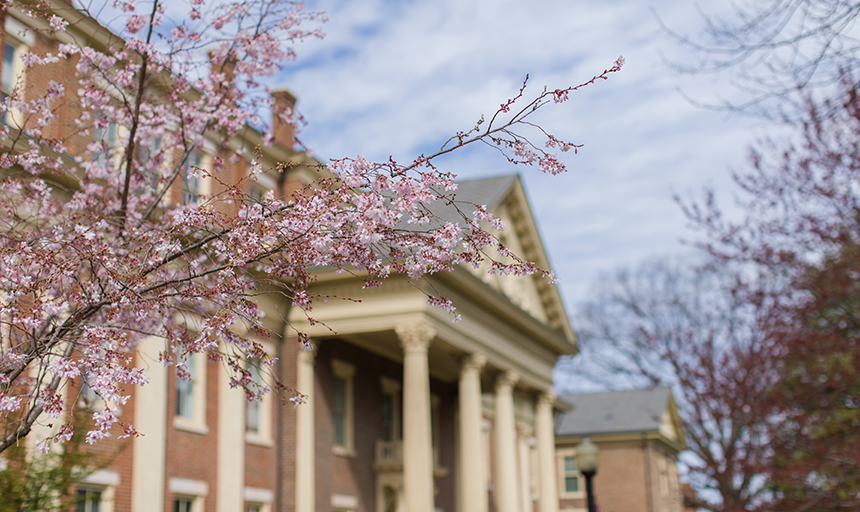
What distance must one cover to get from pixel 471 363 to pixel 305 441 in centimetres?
481

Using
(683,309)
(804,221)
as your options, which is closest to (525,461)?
(683,309)

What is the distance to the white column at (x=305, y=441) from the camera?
20828 millimetres

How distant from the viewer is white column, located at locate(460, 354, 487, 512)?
71.4 feet

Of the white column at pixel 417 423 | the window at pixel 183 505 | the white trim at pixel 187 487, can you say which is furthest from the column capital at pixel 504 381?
the window at pixel 183 505

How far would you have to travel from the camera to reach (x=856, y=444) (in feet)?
60.6

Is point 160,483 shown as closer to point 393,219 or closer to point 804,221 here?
point 393,219

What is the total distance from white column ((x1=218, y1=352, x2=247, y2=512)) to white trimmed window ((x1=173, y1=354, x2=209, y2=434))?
23 cm

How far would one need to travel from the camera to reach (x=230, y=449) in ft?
64.3

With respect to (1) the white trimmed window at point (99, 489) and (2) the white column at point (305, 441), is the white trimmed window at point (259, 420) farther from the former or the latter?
(1) the white trimmed window at point (99, 489)

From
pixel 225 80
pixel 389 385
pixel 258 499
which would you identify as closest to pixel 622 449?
pixel 389 385

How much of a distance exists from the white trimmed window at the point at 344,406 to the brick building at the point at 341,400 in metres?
0.04

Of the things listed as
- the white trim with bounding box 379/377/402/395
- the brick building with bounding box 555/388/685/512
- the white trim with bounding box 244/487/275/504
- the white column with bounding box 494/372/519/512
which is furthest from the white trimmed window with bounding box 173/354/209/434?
the brick building with bounding box 555/388/685/512

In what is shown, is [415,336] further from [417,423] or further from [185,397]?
[185,397]

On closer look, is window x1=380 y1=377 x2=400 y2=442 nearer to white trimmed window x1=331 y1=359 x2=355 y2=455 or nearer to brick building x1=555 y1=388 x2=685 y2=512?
white trimmed window x1=331 y1=359 x2=355 y2=455
